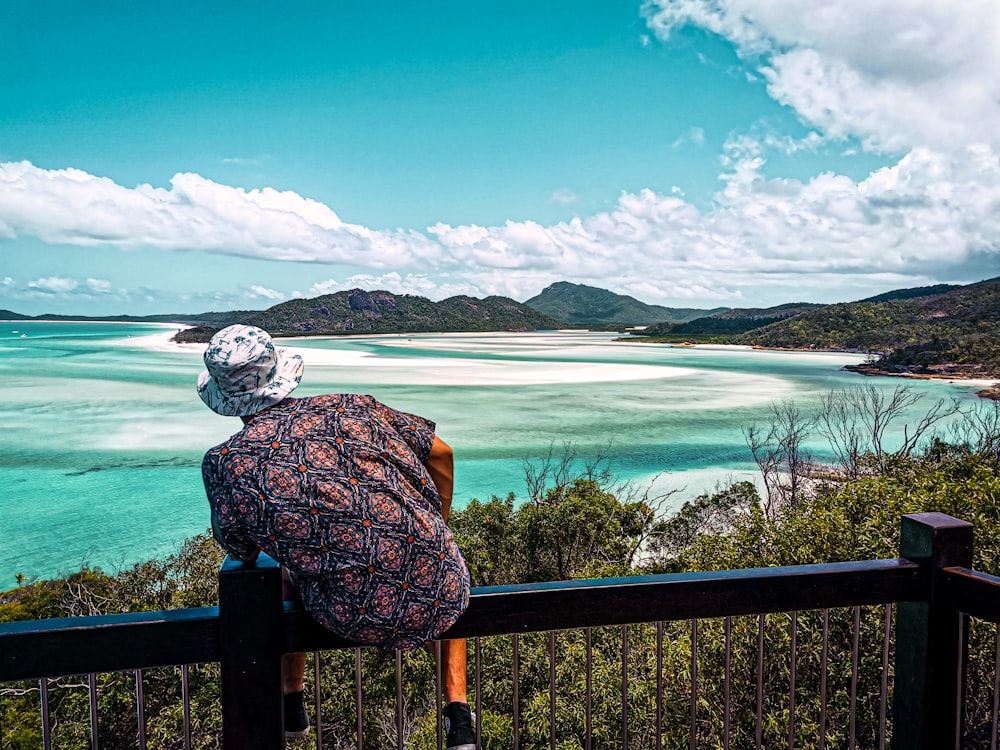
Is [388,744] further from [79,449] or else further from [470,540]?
[79,449]

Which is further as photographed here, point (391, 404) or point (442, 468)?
point (391, 404)

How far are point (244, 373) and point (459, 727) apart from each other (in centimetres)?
103

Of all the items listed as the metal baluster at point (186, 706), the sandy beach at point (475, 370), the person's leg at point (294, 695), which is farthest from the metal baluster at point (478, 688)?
the sandy beach at point (475, 370)

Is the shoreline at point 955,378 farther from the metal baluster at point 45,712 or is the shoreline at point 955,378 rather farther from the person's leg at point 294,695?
the metal baluster at point 45,712

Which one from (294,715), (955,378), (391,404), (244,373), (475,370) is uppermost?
(244,373)

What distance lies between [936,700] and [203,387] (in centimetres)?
203

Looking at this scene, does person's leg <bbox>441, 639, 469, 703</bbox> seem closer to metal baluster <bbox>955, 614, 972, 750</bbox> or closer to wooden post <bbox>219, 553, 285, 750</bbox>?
wooden post <bbox>219, 553, 285, 750</bbox>

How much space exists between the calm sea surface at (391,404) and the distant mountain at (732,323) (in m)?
31.0

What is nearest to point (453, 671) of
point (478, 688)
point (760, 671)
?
point (478, 688)

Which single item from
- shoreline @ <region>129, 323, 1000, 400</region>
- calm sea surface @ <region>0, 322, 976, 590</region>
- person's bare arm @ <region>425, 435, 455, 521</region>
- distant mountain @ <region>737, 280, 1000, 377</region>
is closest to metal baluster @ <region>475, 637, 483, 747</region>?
person's bare arm @ <region>425, 435, 455, 521</region>

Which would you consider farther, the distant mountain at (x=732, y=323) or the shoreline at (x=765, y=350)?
the distant mountain at (x=732, y=323)

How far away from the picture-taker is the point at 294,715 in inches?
76.1

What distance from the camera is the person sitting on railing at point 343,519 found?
1.50 meters

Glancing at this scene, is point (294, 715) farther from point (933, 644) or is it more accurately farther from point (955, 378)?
point (955, 378)
